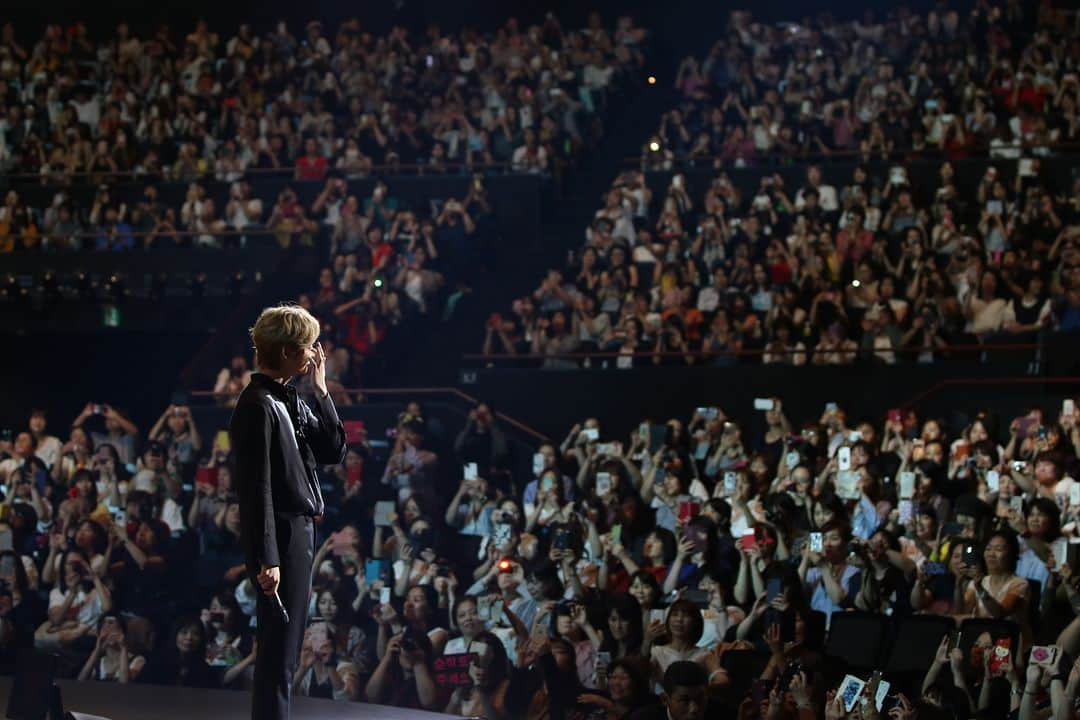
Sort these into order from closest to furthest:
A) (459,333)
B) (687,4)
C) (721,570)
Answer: (721,570), (459,333), (687,4)

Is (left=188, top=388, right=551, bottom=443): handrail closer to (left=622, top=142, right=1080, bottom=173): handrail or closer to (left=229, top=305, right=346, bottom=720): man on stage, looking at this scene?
(left=622, top=142, right=1080, bottom=173): handrail

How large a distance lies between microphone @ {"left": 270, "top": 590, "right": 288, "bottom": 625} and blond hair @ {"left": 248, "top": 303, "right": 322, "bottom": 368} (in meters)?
0.64

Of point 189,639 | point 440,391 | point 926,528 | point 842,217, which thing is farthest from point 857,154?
point 189,639

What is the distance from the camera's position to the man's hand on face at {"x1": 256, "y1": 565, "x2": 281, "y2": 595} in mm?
4145

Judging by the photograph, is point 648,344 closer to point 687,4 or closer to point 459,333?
point 459,333

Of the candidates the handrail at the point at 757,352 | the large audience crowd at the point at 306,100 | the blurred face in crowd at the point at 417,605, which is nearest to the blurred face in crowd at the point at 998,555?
the blurred face in crowd at the point at 417,605

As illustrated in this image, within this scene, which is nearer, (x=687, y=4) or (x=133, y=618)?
(x=133, y=618)

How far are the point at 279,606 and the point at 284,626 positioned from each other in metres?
0.08

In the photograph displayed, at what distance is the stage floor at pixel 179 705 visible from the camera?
5.44 meters

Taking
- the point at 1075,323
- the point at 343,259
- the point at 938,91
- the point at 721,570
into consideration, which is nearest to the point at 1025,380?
the point at 1075,323

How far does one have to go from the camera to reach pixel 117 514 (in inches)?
378

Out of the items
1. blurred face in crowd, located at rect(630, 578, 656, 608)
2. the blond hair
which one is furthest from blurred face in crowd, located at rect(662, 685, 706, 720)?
the blond hair

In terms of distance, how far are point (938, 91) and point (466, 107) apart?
4.55 meters

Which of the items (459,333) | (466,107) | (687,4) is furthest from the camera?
(687,4)
